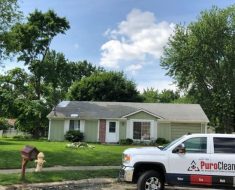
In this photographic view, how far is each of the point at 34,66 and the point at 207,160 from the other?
48.6m

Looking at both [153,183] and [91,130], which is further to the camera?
[91,130]

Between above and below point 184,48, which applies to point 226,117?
below

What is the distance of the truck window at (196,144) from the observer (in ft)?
42.5

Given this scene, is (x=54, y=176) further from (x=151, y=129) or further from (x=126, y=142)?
(x=151, y=129)

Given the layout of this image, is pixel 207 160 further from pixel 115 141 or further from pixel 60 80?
pixel 60 80

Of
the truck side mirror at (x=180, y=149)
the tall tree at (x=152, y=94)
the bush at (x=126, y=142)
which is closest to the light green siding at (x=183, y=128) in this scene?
the bush at (x=126, y=142)

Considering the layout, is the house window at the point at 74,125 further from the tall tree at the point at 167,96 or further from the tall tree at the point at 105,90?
the tall tree at the point at 167,96

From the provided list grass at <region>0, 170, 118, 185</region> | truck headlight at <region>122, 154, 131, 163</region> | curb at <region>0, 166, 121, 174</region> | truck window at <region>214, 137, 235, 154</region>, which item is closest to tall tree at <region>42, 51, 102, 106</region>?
curb at <region>0, 166, 121, 174</region>

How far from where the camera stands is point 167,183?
13.0 metres

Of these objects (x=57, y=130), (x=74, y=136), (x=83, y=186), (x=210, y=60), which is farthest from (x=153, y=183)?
(x=210, y=60)

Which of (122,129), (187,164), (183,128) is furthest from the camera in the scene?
(183,128)

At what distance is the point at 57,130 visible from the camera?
137 feet

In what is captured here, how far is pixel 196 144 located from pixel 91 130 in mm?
28743

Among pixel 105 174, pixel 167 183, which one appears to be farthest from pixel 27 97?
pixel 167 183
